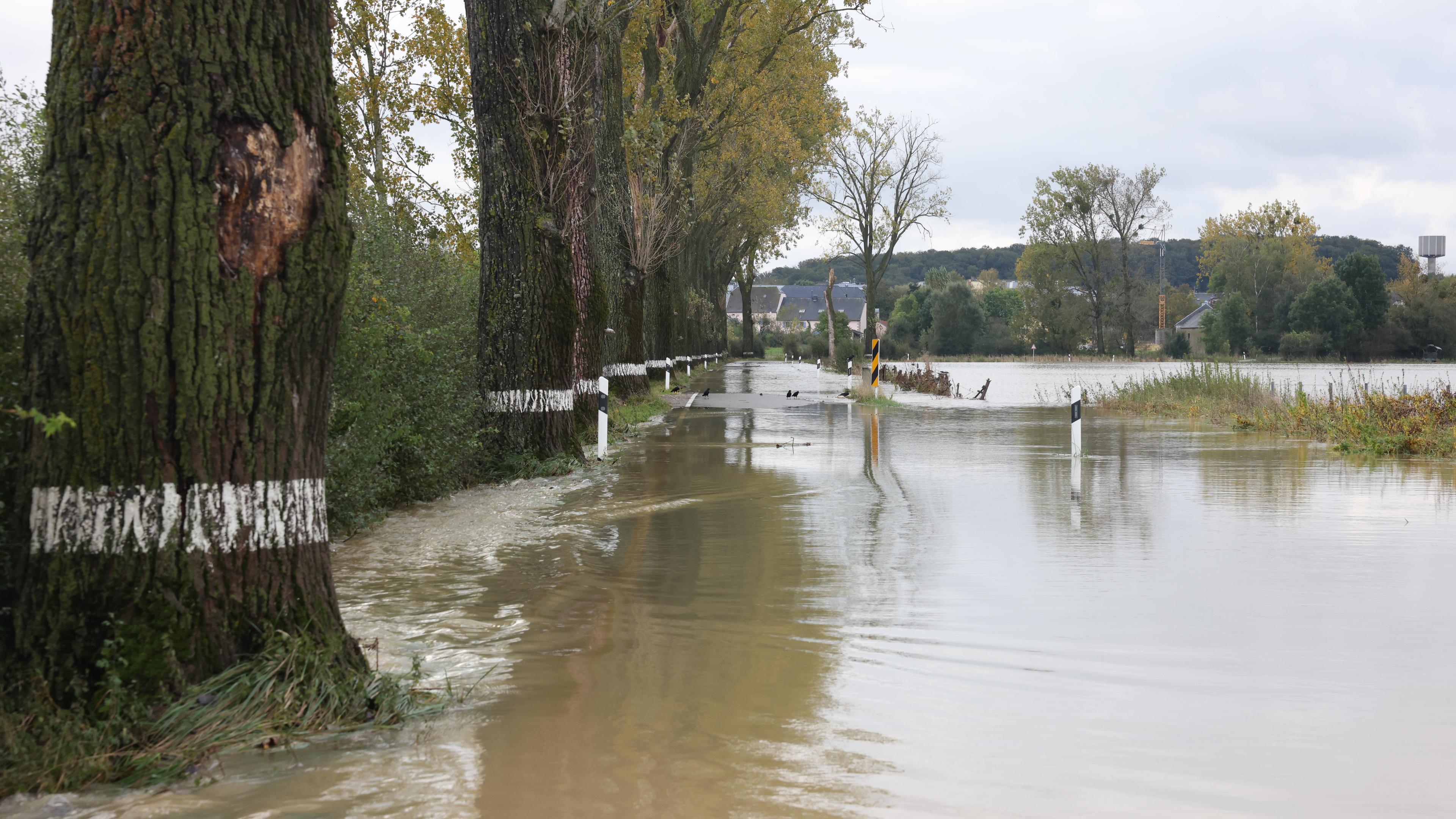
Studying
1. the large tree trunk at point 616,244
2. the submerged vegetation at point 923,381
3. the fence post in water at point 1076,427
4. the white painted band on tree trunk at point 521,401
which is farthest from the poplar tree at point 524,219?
the submerged vegetation at point 923,381

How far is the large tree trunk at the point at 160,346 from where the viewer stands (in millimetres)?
4680

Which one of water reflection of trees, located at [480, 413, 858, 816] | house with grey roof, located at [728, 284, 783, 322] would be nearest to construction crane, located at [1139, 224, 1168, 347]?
house with grey roof, located at [728, 284, 783, 322]

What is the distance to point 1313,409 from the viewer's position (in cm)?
2153

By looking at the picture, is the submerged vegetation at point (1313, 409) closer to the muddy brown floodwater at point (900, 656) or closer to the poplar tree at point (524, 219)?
the muddy brown floodwater at point (900, 656)

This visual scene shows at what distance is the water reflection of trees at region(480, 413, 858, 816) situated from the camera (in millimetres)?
4332

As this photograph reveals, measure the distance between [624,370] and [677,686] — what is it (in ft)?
73.0

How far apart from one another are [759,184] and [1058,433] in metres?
28.3

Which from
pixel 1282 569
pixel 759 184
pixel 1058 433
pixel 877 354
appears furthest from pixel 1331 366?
pixel 1282 569

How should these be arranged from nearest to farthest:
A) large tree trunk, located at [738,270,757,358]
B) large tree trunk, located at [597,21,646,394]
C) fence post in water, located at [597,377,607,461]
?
1. fence post in water, located at [597,377,607,461]
2. large tree trunk, located at [597,21,646,394]
3. large tree trunk, located at [738,270,757,358]

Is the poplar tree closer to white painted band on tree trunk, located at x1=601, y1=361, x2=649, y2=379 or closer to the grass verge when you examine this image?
the grass verge

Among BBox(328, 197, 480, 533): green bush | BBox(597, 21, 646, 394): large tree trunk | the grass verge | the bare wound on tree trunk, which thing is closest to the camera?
the grass verge

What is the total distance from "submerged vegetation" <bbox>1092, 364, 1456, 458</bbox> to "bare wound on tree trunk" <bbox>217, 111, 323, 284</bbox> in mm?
16326

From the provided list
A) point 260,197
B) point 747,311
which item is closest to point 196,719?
point 260,197

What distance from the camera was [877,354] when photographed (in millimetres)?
32750
